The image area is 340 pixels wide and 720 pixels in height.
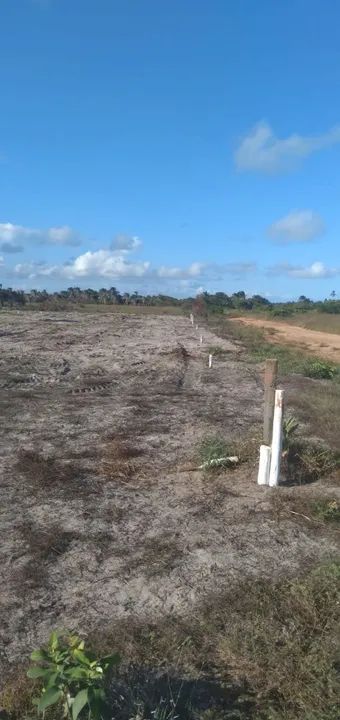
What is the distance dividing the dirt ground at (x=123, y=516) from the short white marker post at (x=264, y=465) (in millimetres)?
138

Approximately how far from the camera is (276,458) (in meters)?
6.07

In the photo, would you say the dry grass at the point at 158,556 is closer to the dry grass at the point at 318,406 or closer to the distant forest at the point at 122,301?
the dry grass at the point at 318,406

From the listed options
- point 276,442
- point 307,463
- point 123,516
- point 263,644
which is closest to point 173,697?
point 263,644

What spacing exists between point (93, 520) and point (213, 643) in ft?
6.79

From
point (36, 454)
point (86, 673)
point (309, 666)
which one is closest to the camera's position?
point (86, 673)

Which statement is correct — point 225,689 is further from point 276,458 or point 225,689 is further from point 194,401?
point 194,401

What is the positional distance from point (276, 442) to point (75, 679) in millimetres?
3888

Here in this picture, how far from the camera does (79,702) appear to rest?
2338 mm

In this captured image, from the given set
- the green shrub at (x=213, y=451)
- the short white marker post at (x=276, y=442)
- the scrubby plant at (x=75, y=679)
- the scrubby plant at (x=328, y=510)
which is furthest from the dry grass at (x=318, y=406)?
the scrubby plant at (x=75, y=679)

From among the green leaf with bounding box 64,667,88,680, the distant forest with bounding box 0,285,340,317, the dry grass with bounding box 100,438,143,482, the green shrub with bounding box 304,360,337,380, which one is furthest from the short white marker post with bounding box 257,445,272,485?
the distant forest with bounding box 0,285,340,317

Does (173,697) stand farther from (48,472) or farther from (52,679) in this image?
(48,472)

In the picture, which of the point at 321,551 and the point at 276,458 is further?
the point at 276,458

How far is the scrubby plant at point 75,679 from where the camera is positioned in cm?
235

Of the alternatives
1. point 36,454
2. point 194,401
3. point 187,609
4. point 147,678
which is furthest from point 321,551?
point 194,401
